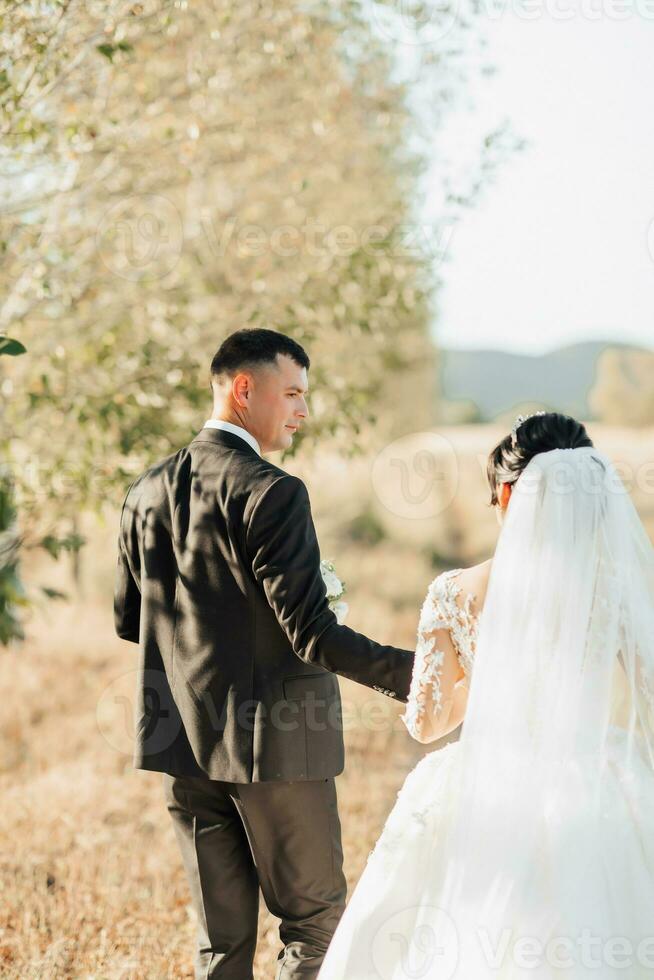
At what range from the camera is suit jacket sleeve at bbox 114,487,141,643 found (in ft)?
10.8

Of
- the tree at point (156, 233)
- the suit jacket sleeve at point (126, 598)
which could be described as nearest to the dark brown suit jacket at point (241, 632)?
the suit jacket sleeve at point (126, 598)

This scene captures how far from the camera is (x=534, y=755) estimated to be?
266 cm

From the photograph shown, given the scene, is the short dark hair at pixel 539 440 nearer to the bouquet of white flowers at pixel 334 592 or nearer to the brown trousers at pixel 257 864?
the bouquet of white flowers at pixel 334 592

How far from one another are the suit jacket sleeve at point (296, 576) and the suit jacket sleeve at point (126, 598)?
2.00 ft

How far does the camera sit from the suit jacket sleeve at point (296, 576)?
2811 millimetres

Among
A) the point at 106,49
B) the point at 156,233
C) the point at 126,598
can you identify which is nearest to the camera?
the point at 126,598

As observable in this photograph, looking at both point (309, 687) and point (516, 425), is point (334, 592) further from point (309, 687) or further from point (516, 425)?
point (516, 425)

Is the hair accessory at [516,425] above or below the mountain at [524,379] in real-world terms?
below

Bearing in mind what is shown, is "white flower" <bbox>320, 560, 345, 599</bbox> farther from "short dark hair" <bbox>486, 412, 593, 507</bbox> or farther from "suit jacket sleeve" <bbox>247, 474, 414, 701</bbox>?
"short dark hair" <bbox>486, 412, 593, 507</bbox>

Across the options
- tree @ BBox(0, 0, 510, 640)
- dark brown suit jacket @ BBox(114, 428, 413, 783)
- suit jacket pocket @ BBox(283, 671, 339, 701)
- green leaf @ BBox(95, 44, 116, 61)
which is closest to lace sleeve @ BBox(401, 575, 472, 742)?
dark brown suit jacket @ BBox(114, 428, 413, 783)

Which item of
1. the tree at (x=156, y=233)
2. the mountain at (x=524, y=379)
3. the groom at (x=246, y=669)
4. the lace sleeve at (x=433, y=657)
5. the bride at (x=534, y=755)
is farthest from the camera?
the mountain at (x=524, y=379)

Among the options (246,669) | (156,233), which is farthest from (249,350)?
(156,233)

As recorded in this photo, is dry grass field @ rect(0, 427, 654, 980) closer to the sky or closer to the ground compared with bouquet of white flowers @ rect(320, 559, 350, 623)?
closer to the ground

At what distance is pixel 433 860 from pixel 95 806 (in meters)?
3.96
